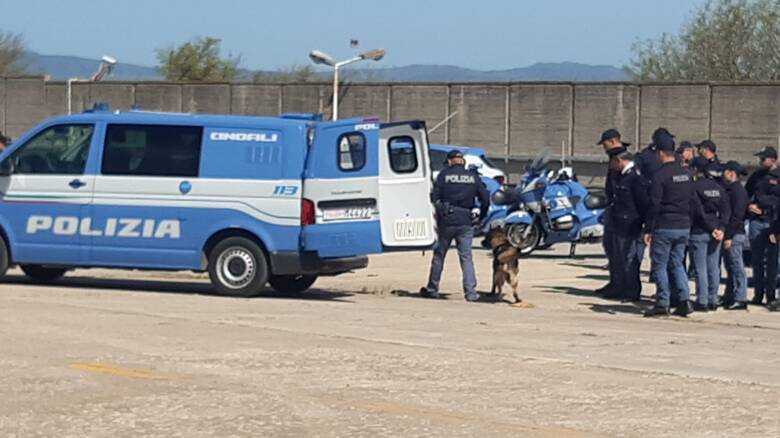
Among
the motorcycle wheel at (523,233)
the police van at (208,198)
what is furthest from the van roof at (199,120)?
the motorcycle wheel at (523,233)

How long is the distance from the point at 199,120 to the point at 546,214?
855 cm

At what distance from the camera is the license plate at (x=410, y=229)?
17047mm

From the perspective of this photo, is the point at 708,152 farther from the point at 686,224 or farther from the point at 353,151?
the point at 353,151

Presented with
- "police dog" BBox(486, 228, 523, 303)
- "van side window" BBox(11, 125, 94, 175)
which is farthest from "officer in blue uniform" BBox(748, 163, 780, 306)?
"van side window" BBox(11, 125, 94, 175)

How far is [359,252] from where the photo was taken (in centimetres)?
1659

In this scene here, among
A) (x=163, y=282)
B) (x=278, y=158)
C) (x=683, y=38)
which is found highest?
(x=683, y=38)

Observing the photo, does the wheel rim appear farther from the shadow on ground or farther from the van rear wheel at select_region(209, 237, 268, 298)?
the shadow on ground

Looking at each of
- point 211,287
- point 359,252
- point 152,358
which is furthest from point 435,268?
point 152,358

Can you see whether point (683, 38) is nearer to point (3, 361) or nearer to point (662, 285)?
point (662, 285)

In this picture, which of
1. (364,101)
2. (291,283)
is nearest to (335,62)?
(364,101)

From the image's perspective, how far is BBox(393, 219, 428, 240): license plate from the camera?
17047 millimetres

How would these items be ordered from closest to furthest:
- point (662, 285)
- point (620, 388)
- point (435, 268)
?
point (620, 388) < point (662, 285) < point (435, 268)

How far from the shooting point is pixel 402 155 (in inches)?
694

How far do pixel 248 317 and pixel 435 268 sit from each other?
349 cm
